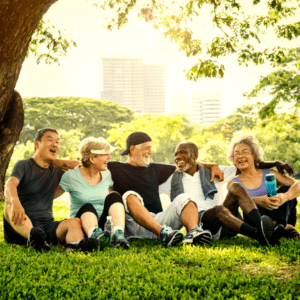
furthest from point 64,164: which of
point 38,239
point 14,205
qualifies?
point 38,239

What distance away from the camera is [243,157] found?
510cm

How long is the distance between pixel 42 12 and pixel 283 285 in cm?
529

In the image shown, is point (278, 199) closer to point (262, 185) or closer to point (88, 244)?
point (262, 185)

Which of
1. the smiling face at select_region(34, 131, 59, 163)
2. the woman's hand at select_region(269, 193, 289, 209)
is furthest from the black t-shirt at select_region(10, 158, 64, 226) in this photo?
the woman's hand at select_region(269, 193, 289, 209)

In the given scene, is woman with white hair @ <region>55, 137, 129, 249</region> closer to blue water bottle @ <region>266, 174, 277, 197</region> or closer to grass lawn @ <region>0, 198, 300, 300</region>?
grass lawn @ <region>0, 198, 300, 300</region>

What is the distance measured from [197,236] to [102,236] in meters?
1.19

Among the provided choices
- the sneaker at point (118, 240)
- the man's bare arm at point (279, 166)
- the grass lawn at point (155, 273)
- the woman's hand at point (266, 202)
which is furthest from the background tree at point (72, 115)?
the grass lawn at point (155, 273)

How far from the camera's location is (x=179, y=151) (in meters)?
→ 5.26

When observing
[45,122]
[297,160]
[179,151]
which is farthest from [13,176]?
[45,122]

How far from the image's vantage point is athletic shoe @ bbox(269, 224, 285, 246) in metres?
4.05

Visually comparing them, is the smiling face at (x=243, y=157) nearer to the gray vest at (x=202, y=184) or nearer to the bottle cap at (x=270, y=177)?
the gray vest at (x=202, y=184)

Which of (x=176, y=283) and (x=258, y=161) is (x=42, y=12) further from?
(x=176, y=283)

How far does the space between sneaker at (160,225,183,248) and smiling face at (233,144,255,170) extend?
1.61 m

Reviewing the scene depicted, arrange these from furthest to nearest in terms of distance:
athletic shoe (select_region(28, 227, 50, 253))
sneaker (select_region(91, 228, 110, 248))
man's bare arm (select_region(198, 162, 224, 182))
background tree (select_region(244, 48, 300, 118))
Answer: background tree (select_region(244, 48, 300, 118)), man's bare arm (select_region(198, 162, 224, 182)), sneaker (select_region(91, 228, 110, 248)), athletic shoe (select_region(28, 227, 50, 253))
